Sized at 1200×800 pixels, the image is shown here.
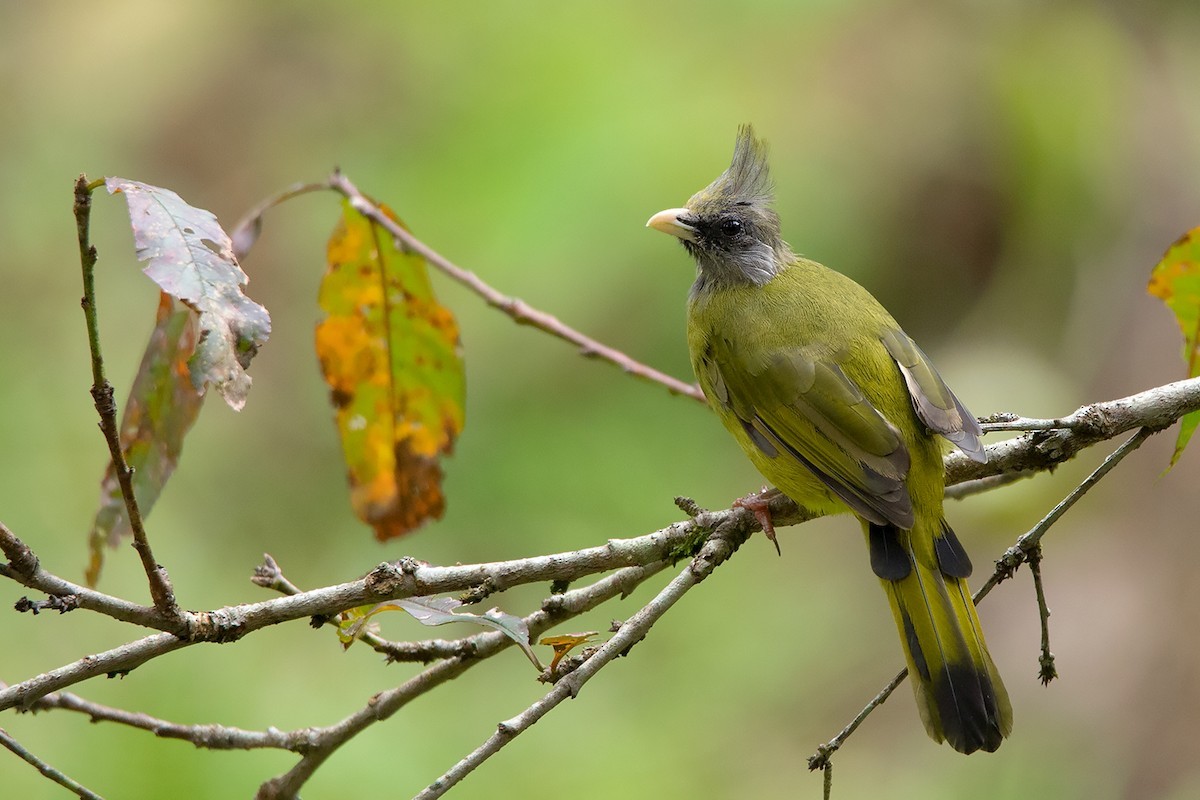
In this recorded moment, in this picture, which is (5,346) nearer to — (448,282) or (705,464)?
(448,282)

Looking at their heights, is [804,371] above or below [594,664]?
above

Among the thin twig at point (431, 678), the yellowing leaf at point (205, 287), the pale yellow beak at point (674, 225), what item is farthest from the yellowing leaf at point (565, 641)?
the pale yellow beak at point (674, 225)

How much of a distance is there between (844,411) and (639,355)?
3095 mm

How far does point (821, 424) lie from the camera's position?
345cm

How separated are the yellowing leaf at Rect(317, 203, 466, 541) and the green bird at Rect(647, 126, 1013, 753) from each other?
32.4 inches

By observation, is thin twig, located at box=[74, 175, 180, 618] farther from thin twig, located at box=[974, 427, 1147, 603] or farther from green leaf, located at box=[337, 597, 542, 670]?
thin twig, located at box=[974, 427, 1147, 603]

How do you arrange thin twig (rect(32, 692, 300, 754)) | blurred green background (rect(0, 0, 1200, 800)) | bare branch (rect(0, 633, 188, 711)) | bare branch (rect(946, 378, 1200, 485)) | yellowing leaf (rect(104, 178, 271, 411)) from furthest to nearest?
blurred green background (rect(0, 0, 1200, 800)), bare branch (rect(946, 378, 1200, 485)), thin twig (rect(32, 692, 300, 754)), bare branch (rect(0, 633, 188, 711)), yellowing leaf (rect(104, 178, 271, 411))

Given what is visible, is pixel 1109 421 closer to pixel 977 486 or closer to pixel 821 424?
pixel 977 486

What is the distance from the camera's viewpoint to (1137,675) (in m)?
5.43

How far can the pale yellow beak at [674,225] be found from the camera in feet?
13.7

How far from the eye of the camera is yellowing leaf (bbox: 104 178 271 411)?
71.1 inches

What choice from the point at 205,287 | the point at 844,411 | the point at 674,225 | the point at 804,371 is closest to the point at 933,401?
the point at 844,411

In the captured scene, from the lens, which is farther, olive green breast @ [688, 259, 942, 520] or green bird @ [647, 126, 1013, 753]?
olive green breast @ [688, 259, 942, 520]

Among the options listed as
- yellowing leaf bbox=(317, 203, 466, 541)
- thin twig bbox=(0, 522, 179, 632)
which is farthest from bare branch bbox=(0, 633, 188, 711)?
yellowing leaf bbox=(317, 203, 466, 541)
